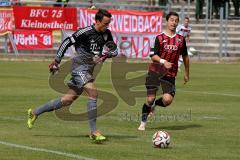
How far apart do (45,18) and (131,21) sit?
4614mm

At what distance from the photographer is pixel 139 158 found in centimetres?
1122

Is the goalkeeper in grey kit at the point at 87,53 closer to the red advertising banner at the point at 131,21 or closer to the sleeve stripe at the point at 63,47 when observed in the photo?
the sleeve stripe at the point at 63,47

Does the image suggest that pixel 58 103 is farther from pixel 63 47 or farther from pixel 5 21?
pixel 5 21

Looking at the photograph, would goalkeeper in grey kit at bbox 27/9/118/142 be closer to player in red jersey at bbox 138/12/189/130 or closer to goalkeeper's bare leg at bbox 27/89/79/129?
goalkeeper's bare leg at bbox 27/89/79/129

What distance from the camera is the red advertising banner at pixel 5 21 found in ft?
128

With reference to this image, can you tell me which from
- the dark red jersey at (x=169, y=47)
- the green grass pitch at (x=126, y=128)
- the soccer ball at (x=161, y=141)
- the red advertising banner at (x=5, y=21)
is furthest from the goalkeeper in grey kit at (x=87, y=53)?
the red advertising banner at (x=5, y=21)

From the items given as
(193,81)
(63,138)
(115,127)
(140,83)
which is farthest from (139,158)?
(193,81)

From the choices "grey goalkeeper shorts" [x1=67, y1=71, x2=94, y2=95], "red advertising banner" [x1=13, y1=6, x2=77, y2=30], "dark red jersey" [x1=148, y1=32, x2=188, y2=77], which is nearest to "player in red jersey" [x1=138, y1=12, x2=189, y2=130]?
"dark red jersey" [x1=148, y1=32, x2=188, y2=77]

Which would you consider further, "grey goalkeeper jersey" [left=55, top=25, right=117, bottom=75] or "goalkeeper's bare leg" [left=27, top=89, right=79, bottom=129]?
"goalkeeper's bare leg" [left=27, top=89, right=79, bottom=129]

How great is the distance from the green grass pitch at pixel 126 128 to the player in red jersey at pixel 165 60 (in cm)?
57

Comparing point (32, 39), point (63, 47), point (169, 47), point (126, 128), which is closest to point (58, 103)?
point (63, 47)

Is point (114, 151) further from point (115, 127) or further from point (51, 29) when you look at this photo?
point (51, 29)

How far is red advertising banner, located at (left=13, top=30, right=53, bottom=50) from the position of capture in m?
39.1

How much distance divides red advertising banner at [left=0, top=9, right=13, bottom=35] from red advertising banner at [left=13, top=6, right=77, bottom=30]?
322 millimetres
